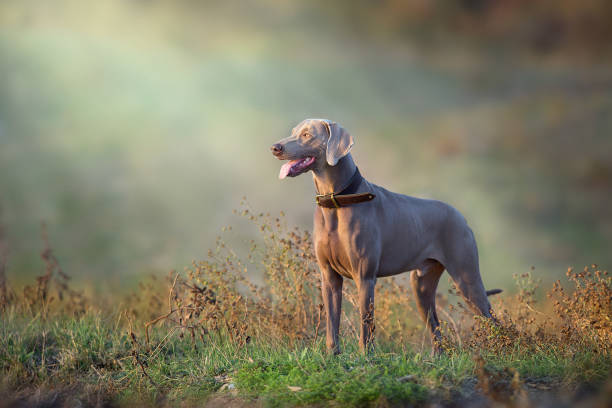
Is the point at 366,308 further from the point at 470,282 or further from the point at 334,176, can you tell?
the point at 470,282

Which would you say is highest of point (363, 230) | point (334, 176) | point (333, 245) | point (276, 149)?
point (276, 149)

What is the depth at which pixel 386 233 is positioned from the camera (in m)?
5.59

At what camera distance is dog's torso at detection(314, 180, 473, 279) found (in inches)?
209

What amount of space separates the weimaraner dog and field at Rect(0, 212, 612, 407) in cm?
45

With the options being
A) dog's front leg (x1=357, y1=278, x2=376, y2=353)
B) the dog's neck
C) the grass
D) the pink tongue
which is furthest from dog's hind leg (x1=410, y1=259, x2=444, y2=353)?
the pink tongue

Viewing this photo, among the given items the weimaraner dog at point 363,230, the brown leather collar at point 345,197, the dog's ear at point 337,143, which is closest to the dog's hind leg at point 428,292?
the weimaraner dog at point 363,230

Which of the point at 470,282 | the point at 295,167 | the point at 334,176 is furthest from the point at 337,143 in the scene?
the point at 470,282

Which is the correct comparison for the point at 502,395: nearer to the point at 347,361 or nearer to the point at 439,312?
the point at 347,361

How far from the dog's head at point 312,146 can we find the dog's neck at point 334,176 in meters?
0.08

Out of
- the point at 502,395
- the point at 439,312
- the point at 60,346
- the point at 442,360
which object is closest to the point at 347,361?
the point at 442,360

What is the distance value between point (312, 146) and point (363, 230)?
37.3 inches

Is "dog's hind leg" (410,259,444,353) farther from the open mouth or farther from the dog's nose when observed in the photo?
the dog's nose

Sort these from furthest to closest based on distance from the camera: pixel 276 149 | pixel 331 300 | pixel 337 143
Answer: pixel 331 300 < pixel 337 143 < pixel 276 149

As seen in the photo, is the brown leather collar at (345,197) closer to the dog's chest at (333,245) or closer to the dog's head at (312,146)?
the dog's chest at (333,245)
